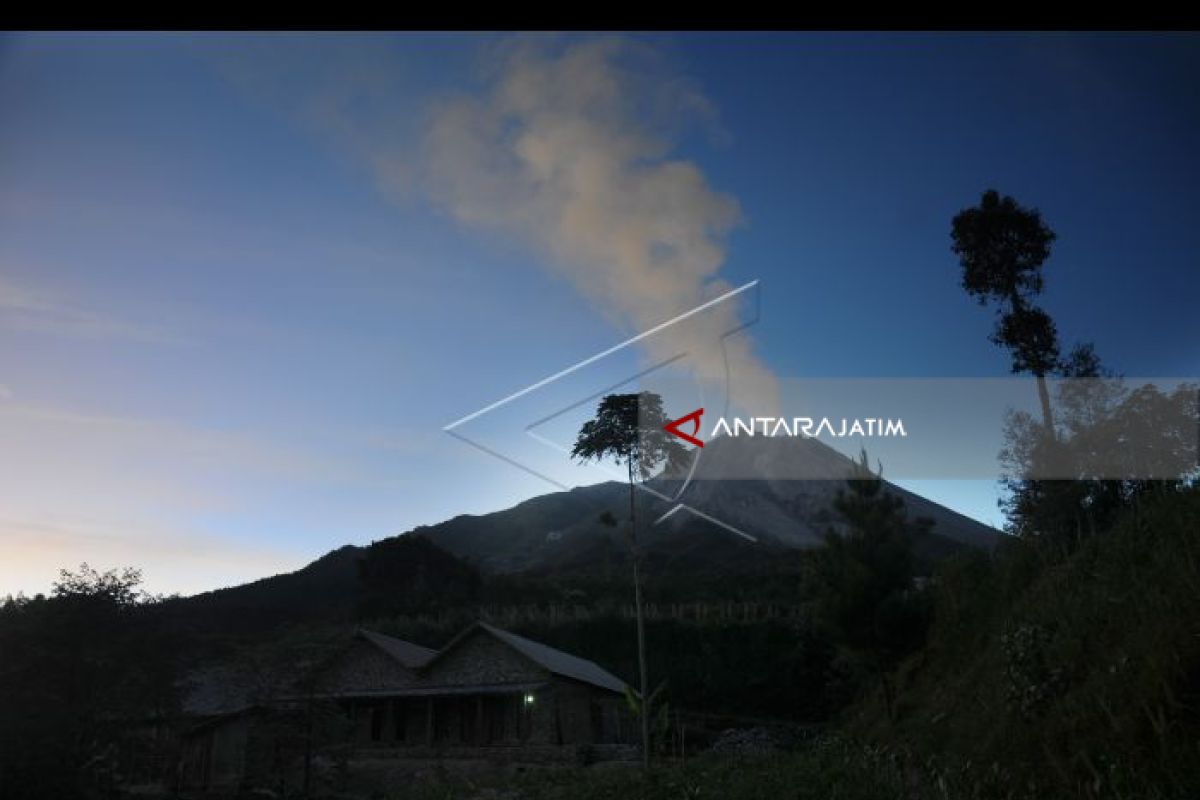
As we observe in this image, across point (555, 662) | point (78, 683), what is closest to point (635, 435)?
point (555, 662)

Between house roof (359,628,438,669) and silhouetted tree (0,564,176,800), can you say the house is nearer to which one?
house roof (359,628,438,669)

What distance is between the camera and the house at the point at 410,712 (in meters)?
25.8

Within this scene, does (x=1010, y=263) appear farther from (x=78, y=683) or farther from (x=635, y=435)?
(x=78, y=683)

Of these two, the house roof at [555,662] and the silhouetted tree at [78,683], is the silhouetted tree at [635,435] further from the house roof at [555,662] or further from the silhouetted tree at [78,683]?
the silhouetted tree at [78,683]

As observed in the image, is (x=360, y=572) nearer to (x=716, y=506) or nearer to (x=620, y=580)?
(x=620, y=580)

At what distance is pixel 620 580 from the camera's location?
65.7 meters

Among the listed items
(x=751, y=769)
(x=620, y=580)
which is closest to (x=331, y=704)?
(x=751, y=769)

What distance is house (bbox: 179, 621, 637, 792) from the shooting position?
84.6 feet

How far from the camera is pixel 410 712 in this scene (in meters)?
35.4

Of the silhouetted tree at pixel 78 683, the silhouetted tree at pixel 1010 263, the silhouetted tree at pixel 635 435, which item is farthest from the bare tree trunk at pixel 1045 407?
the silhouetted tree at pixel 78 683

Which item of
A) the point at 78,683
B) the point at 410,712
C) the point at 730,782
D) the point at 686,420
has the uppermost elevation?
the point at 686,420

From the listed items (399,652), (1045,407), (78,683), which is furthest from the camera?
(399,652)
